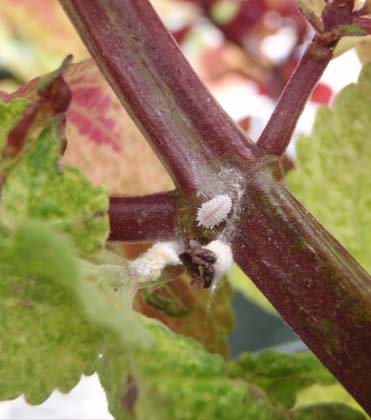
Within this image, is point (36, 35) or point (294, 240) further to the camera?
point (36, 35)

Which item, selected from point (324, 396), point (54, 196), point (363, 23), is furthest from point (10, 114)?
point (324, 396)

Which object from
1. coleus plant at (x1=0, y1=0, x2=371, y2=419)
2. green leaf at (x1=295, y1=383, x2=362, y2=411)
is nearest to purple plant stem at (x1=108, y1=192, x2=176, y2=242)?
coleus plant at (x1=0, y1=0, x2=371, y2=419)

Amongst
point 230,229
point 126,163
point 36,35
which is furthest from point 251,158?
point 36,35

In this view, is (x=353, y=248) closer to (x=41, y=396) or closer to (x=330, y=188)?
(x=330, y=188)

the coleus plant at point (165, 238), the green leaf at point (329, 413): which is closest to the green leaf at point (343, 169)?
the coleus plant at point (165, 238)

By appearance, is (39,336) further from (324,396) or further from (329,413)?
(324,396)

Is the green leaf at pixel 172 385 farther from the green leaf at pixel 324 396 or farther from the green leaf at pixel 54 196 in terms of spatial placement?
the green leaf at pixel 324 396
